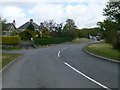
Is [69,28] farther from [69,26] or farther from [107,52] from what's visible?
[107,52]

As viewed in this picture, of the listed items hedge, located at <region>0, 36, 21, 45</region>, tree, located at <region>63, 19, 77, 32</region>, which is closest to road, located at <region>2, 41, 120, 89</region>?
hedge, located at <region>0, 36, 21, 45</region>

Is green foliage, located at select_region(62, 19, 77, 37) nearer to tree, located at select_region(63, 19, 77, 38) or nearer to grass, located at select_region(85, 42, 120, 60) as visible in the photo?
tree, located at select_region(63, 19, 77, 38)

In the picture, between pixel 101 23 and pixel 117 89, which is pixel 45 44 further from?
pixel 117 89

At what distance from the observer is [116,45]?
30.1 meters

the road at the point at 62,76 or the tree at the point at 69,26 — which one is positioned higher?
the tree at the point at 69,26

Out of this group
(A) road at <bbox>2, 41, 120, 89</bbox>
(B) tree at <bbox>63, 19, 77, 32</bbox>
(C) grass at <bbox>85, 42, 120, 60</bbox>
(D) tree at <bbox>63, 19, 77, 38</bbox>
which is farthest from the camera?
(B) tree at <bbox>63, 19, 77, 32</bbox>

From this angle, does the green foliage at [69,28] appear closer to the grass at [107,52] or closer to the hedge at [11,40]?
the hedge at [11,40]

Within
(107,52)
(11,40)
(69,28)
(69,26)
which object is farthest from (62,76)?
(69,26)

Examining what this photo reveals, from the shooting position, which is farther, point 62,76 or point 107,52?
point 107,52

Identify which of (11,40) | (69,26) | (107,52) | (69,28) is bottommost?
(107,52)

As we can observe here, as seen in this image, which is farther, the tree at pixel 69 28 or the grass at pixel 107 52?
the tree at pixel 69 28

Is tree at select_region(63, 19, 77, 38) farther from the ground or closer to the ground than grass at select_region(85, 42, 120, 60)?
farther from the ground

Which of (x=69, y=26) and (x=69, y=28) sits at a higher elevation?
(x=69, y=26)

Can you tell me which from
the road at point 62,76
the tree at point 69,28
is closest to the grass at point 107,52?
the road at point 62,76
